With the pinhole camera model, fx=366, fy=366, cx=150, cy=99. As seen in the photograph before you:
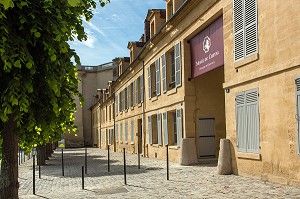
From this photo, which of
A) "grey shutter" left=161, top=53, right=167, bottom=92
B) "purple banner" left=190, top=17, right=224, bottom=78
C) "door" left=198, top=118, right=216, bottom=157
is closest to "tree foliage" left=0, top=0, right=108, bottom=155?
"purple banner" left=190, top=17, right=224, bottom=78

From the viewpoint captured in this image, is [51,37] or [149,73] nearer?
[51,37]

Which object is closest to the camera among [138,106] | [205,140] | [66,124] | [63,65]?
[63,65]

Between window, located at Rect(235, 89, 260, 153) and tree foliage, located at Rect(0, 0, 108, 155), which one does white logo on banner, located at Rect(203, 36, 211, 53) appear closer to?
window, located at Rect(235, 89, 260, 153)

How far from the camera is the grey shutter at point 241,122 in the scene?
10.1 metres

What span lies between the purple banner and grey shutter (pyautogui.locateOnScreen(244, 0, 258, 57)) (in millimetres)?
2118

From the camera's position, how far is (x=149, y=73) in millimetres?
22203

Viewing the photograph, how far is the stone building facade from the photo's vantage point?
820cm

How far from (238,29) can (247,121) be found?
266 cm

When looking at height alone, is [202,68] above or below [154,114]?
above

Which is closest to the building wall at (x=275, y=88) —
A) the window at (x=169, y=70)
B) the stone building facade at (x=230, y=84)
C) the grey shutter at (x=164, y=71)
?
the stone building facade at (x=230, y=84)

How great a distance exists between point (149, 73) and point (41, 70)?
56.7 ft

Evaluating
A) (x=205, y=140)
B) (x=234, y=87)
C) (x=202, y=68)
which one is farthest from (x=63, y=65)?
(x=205, y=140)

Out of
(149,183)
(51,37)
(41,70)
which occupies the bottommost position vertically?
(149,183)

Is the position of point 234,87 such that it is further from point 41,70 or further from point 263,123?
point 41,70
